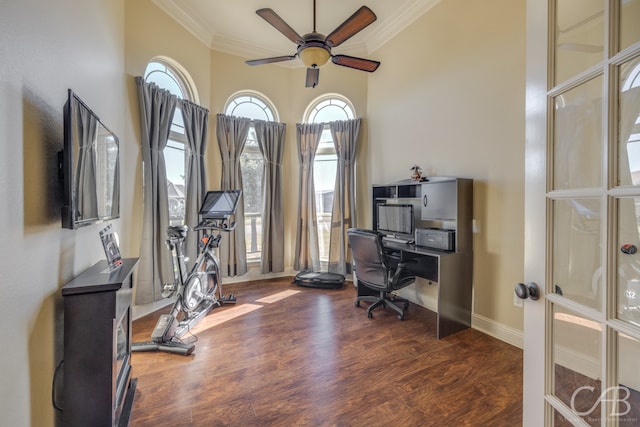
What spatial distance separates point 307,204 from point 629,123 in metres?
3.78

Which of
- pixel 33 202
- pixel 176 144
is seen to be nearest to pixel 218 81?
pixel 176 144

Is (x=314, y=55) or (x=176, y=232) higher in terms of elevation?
(x=314, y=55)

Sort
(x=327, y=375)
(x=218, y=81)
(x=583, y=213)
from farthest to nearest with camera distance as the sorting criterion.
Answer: (x=218, y=81) → (x=327, y=375) → (x=583, y=213)

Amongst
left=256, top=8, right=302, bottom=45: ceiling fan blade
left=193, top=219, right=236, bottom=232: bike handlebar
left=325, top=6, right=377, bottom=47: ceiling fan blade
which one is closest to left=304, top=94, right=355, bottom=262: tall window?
left=193, top=219, right=236, bottom=232: bike handlebar

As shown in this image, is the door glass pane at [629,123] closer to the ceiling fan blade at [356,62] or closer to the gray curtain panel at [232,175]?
the ceiling fan blade at [356,62]

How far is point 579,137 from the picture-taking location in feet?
2.72

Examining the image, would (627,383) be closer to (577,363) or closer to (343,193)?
(577,363)

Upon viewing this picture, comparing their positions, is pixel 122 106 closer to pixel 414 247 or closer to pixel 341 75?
pixel 341 75

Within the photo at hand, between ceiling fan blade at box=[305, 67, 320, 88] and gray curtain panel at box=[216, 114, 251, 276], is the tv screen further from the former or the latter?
gray curtain panel at box=[216, 114, 251, 276]

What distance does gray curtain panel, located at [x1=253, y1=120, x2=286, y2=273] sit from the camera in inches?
166

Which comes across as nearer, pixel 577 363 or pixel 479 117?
pixel 577 363

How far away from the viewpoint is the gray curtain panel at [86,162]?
1353 millimetres

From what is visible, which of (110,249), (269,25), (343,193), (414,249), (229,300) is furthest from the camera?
(343,193)

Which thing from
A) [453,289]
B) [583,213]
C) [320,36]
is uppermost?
[320,36]
